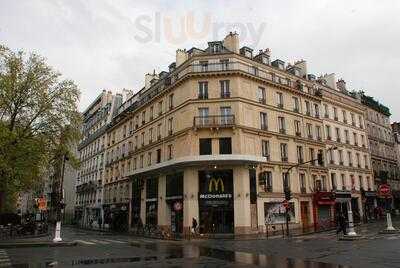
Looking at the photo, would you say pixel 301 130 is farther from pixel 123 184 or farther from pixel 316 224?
pixel 123 184

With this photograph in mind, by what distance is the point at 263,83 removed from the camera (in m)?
37.8

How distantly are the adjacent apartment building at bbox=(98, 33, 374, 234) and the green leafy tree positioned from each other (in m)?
9.74

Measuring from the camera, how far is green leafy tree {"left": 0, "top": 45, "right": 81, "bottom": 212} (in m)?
26.0

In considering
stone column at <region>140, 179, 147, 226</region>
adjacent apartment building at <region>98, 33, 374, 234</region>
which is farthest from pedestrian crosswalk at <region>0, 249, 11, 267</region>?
stone column at <region>140, 179, 147, 226</region>

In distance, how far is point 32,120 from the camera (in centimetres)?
2847

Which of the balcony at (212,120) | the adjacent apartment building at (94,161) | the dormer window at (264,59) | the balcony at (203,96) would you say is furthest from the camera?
the adjacent apartment building at (94,161)

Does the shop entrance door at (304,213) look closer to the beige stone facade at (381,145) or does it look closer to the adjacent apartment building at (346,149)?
the adjacent apartment building at (346,149)

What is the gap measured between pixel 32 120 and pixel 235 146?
16.4 m

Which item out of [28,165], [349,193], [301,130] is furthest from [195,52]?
→ [349,193]

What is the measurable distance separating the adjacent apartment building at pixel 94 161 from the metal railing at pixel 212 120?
27261 mm

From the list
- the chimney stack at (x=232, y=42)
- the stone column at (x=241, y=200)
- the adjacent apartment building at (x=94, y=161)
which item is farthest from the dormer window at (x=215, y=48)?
the adjacent apartment building at (x=94, y=161)

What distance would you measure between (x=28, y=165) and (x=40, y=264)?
1394cm

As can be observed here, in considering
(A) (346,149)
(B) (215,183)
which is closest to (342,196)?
(A) (346,149)

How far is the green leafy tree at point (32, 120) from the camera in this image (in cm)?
2595
